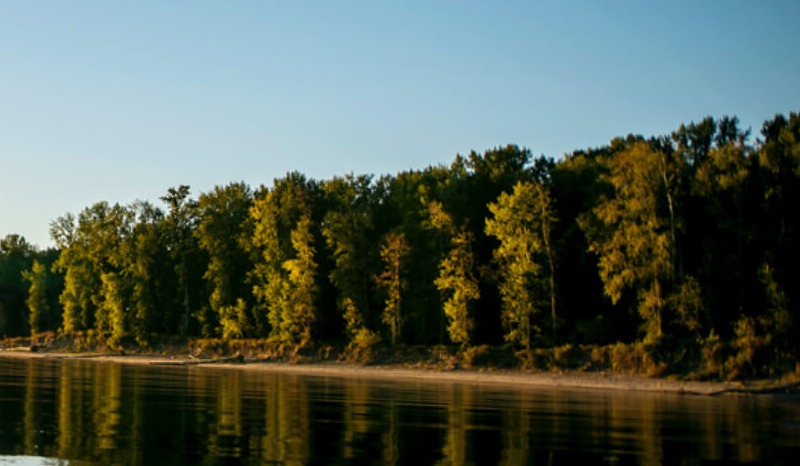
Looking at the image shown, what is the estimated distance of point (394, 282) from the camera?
7812 cm

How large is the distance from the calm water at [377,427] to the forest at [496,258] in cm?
1433

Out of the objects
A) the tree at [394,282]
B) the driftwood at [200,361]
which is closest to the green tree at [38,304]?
the driftwood at [200,361]

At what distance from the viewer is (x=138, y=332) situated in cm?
10562

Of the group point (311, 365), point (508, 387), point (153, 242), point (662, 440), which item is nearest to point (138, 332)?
point (153, 242)

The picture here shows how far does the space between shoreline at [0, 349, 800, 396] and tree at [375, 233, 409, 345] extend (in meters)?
4.94

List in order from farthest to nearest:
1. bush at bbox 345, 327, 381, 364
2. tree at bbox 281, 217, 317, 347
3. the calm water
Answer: tree at bbox 281, 217, 317, 347 → bush at bbox 345, 327, 381, 364 → the calm water

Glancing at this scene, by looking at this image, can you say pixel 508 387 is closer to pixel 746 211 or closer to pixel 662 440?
pixel 746 211

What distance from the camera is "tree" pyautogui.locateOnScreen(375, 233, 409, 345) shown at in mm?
77500

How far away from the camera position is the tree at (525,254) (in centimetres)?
6794

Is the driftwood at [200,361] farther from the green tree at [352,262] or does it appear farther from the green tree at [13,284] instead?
the green tree at [13,284]

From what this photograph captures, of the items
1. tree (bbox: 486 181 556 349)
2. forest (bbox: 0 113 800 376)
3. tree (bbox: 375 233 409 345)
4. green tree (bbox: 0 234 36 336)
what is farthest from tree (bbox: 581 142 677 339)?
green tree (bbox: 0 234 36 336)

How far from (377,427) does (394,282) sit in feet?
164

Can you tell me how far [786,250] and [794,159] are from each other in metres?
5.71

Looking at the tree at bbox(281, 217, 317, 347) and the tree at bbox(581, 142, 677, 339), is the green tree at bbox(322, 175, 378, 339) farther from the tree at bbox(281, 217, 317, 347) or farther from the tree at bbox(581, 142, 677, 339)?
the tree at bbox(581, 142, 677, 339)
